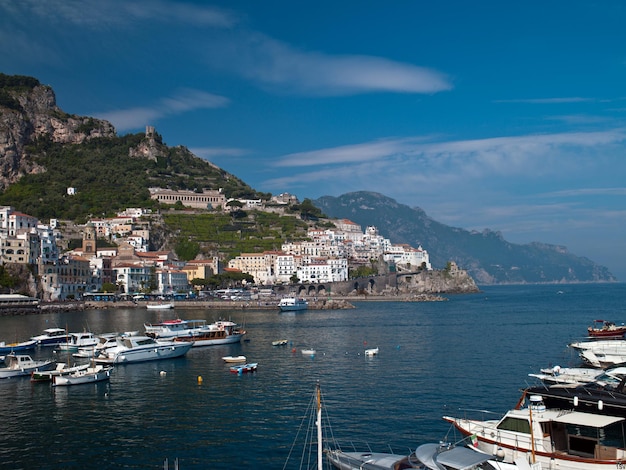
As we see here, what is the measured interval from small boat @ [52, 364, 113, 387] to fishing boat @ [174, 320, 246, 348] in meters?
13.6

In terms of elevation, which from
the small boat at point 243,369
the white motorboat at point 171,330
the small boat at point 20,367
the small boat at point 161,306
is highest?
the small boat at point 161,306

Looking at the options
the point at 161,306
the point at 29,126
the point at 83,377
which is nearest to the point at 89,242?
the point at 161,306

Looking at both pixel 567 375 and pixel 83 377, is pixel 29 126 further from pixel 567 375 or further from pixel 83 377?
pixel 567 375

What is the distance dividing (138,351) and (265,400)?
14.8 m

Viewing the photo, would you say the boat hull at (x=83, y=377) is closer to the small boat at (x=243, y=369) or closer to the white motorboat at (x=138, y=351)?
the white motorboat at (x=138, y=351)

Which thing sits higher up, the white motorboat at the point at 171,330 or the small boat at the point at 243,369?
the white motorboat at the point at 171,330

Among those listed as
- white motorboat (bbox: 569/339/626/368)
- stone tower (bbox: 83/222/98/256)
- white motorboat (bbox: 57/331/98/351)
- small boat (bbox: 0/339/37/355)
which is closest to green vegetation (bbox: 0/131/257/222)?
stone tower (bbox: 83/222/98/256)

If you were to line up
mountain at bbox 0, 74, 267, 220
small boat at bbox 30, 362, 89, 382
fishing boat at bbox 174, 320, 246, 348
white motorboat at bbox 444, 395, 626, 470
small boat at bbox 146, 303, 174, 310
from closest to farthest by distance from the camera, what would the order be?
white motorboat at bbox 444, 395, 626, 470 → small boat at bbox 30, 362, 89, 382 → fishing boat at bbox 174, 320, 246, 348 → small boat at bbox 146, 303, 174, 310 → mountain at bbox 0, 74, 267, 220

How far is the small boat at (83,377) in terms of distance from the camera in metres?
30.2

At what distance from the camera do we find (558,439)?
15047 mm

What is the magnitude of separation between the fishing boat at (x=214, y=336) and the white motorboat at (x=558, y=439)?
3273 centimetres

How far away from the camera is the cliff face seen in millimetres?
132250

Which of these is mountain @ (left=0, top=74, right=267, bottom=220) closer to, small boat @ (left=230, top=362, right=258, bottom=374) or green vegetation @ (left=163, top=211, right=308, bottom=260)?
green vegetation @ (left=163, top=211, right=308, bottom=260)

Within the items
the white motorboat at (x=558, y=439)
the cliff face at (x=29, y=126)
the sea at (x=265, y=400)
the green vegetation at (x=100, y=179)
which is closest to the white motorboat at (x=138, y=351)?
the sea at (x=265, y=400)
